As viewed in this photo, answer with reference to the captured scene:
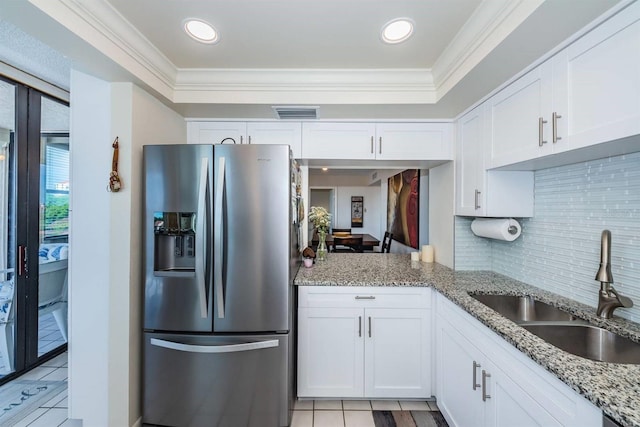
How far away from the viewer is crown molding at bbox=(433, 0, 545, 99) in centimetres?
118

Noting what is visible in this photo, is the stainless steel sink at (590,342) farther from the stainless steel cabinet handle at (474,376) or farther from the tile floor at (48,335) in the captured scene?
the tile floor at (48,335)

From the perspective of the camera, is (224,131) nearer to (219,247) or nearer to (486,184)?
(219,247)

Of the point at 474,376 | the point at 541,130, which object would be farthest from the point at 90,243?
the point at 541,130

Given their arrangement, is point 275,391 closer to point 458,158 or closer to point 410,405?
point 410,405

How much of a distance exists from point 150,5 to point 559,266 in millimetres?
2641

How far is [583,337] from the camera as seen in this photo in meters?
1.33

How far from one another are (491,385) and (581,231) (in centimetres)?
99

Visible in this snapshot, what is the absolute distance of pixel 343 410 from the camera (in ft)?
6.47

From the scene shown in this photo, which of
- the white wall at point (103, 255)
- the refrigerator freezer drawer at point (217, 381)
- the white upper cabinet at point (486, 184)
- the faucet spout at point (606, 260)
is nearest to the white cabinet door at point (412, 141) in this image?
the white upper cabinet at point (486, 184)

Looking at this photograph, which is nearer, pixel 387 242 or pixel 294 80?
pixel 294 80

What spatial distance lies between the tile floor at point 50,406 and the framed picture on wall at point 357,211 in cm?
591

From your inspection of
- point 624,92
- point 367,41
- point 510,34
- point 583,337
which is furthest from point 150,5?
point 583,337

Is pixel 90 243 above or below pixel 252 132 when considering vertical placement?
below

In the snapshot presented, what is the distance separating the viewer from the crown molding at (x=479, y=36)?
1.18 meters
